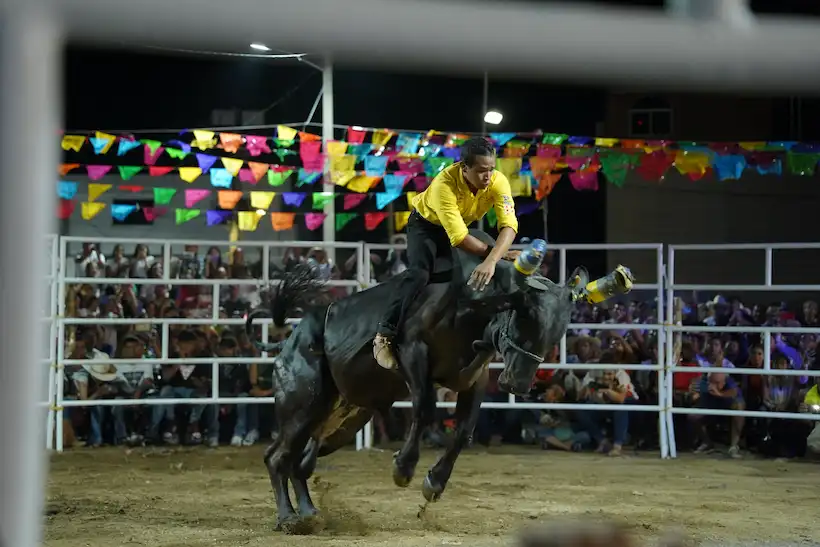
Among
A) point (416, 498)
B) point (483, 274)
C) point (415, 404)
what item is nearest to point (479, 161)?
point (483, 274)

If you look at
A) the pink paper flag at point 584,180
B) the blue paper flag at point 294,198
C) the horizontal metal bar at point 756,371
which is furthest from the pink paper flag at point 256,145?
the horizontal metal bar at point 756,371

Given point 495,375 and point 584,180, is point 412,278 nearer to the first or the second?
point 495,375

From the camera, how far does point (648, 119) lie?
58.0 feet

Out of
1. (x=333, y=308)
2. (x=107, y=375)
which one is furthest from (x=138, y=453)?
(x=333, y=308)

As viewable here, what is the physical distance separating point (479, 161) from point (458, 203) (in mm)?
359

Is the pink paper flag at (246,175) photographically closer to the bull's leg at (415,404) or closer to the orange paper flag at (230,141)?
the orange paper flag at (230,141)

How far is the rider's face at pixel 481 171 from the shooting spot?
5211mm

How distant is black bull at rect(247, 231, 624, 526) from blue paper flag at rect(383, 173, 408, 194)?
465cm

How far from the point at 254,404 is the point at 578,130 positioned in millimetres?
7249

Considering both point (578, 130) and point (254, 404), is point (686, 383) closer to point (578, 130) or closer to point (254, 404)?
point (254, 404)

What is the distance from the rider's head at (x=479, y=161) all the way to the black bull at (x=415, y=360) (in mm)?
397

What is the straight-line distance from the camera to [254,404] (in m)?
10.8

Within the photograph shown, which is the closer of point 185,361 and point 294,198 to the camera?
point 185,361

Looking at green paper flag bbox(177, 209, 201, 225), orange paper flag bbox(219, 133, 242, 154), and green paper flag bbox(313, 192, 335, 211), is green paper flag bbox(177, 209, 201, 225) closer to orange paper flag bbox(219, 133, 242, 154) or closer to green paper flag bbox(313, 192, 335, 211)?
orange paper flag bbox(219, 133, 242, 154)
